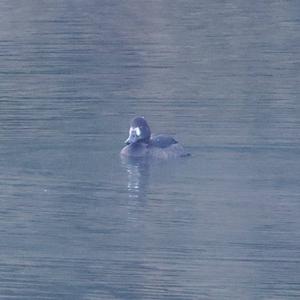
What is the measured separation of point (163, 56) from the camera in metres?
17.2

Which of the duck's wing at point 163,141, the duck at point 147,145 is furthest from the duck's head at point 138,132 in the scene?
the duck's wing at point 163,141

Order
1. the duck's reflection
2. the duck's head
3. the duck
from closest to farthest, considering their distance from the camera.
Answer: the duck's reflection
the duck
the duck's head

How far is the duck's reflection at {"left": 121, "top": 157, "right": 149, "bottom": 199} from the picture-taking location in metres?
10.7

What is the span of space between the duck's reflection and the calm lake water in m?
0.02

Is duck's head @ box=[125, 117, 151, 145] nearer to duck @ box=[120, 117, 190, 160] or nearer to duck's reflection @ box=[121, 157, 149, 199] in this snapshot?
duck @ box=[120, 117, 190, 160]

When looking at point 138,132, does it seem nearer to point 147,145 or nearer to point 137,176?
point 147,145

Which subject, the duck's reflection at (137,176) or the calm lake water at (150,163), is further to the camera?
the duck's reflection at (137,176)

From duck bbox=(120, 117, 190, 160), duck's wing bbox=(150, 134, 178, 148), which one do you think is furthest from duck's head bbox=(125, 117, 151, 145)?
duck's wing bbox=(150, 134, 178, 148)

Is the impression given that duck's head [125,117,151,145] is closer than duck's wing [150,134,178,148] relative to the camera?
No

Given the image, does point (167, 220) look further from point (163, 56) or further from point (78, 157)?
point (163, 56)

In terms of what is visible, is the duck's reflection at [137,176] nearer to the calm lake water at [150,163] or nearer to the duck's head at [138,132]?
the calm lake water at [150,163]

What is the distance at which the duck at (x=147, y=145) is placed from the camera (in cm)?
1180

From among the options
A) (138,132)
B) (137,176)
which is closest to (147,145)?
(138,132)

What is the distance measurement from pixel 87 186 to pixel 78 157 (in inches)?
36.9
